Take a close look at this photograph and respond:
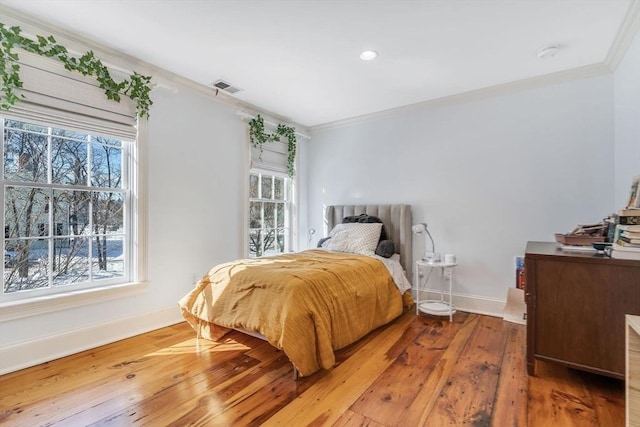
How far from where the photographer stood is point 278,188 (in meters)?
4.40

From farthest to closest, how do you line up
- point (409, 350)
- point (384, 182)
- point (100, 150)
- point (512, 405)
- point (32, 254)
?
point (384, 182), point (100, 150), point (409, 350), point (32, 254), point (512, 405)

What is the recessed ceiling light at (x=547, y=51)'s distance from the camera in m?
2.47

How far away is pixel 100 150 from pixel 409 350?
3.16m

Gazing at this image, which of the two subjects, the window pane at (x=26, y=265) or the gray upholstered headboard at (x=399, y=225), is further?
the gray upholstered headboard at (x=399, y=225)

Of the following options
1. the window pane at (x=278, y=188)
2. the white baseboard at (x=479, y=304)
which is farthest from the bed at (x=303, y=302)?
the window pane at (x=278, y=188)

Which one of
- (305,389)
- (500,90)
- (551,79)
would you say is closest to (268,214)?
(305,389)

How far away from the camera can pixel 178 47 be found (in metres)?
2.52

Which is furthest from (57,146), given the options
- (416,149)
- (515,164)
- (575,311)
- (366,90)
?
(515,164)

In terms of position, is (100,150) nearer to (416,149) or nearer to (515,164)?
(416,149)

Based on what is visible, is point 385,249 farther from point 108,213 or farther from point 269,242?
point 108,213

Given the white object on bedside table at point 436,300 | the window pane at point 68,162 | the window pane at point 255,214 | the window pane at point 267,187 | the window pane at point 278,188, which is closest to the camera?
the window pane at point 68,162

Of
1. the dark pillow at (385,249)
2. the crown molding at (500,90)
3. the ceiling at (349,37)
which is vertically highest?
the ceiling at (349,37)

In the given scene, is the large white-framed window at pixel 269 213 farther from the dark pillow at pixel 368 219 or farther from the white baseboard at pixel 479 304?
the white baseboard at pixel 479 304

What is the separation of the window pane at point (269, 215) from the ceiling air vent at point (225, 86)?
1507 mm
